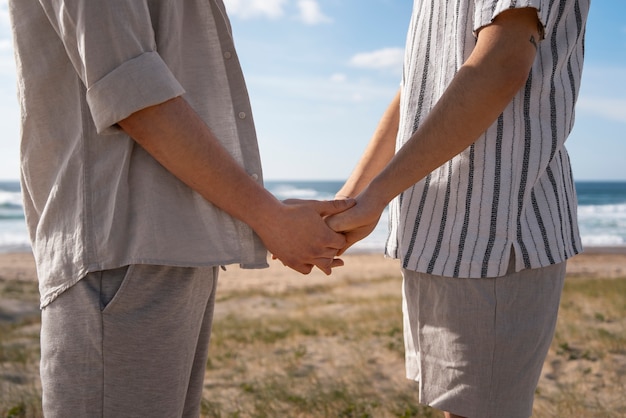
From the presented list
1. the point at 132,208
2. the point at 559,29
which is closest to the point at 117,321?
the point at 132,208

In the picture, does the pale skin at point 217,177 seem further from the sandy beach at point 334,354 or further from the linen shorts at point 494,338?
the sandy beach at point 334,354

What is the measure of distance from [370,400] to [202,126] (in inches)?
105

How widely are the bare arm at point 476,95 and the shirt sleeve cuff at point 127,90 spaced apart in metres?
0.58

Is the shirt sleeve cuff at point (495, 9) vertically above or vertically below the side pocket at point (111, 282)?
above

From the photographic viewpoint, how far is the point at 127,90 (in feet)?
3.75

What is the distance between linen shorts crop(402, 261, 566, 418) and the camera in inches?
55.1

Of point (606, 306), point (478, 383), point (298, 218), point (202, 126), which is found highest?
point (202, 126)

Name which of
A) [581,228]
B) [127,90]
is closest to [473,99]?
[127,90]

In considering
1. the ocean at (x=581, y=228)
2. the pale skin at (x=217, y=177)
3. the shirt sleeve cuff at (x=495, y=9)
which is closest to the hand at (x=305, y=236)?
the pale skin at (x=217, y=177)

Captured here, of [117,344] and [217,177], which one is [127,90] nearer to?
[217,177]

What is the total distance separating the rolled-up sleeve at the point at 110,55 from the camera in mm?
1120

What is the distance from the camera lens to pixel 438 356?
147cm

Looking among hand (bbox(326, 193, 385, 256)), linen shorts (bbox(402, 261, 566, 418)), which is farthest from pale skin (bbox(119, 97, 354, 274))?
linen shorts (bbox(402, 261, 566, 418))

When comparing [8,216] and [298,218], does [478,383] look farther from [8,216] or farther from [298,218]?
[8,216]
